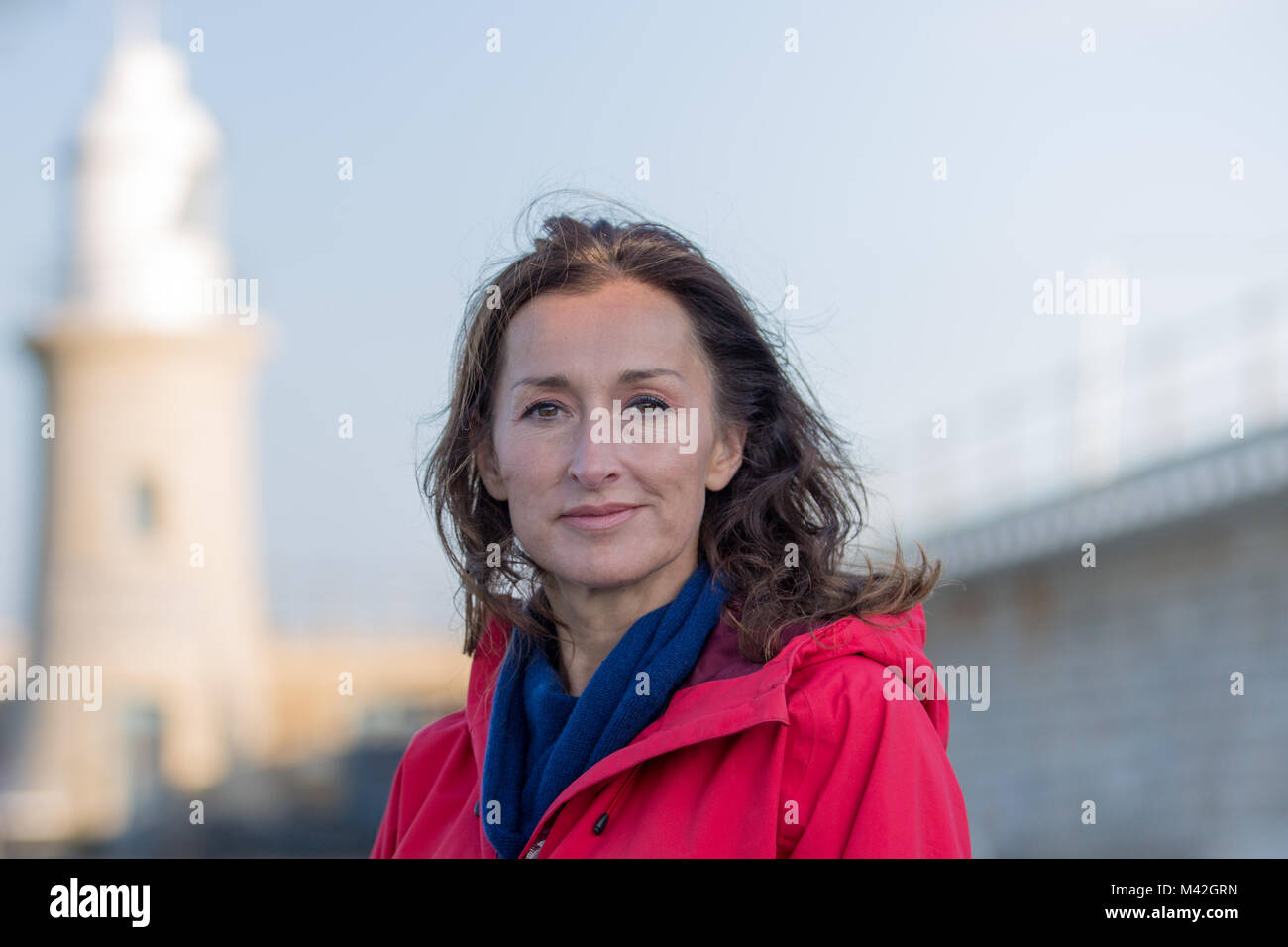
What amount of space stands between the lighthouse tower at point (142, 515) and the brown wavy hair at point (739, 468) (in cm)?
2644

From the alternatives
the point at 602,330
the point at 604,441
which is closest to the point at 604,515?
the point at 604,441

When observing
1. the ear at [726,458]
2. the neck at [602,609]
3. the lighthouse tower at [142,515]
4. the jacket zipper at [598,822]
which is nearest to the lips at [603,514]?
the neck at [602,609]

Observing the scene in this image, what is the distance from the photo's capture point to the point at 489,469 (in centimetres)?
260

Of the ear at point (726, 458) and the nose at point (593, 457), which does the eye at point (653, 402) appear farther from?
the ear at point (726, 458)

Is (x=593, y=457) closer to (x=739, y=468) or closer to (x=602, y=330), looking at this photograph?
(x=602, y=330)

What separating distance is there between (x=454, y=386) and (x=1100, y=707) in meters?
14.4

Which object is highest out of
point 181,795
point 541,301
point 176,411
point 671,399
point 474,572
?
point 176,411

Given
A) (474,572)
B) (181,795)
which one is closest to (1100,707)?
(474,572)

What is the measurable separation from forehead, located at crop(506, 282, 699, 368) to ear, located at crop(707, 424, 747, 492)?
17 centimetres

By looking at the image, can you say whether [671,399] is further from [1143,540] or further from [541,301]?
[1143,540]

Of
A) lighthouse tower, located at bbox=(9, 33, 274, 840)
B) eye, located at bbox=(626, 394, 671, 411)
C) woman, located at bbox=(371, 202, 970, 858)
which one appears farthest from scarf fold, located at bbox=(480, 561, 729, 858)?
lighthouse tower, located at bbox=(9, 33, 274, 840)

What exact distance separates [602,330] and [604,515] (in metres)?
0.30

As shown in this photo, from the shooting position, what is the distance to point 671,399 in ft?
7.61

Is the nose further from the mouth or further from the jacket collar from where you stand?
the jacket collar
